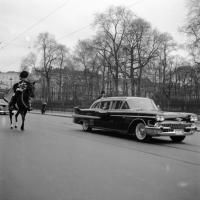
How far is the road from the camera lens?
17.6 feet

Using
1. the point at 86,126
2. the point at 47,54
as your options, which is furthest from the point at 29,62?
the point at 86,126

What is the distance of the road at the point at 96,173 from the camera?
537 cm

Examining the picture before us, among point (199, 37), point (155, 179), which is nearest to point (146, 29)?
point (199, 37)

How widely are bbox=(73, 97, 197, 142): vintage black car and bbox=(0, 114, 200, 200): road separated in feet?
5.65

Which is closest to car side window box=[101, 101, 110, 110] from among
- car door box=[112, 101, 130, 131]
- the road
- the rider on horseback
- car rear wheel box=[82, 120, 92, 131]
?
car door box=[112, 101, 130, 131]

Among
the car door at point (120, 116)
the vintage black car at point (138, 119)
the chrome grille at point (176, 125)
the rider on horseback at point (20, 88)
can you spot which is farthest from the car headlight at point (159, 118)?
the rider on horseback at point (20, 88)

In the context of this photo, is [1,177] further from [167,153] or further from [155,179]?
[167,153]

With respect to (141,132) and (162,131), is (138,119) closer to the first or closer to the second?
(141,132)

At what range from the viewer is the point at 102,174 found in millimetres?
6625

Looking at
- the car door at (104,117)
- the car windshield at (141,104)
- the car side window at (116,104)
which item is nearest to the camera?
the car windshield at (141,104)

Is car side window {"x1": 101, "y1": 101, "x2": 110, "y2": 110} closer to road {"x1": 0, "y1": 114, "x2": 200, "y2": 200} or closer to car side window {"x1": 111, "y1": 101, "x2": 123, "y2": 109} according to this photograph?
car side window {"x1": 111, "y1": 101, "x2": 123, "y2": 109}

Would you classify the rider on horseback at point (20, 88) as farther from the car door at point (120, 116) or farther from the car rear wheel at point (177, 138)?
the car rear wheel at point (177, 138)

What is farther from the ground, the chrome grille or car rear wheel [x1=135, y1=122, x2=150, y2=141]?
the chrome grille

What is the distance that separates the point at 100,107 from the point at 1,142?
5611 millimetres
